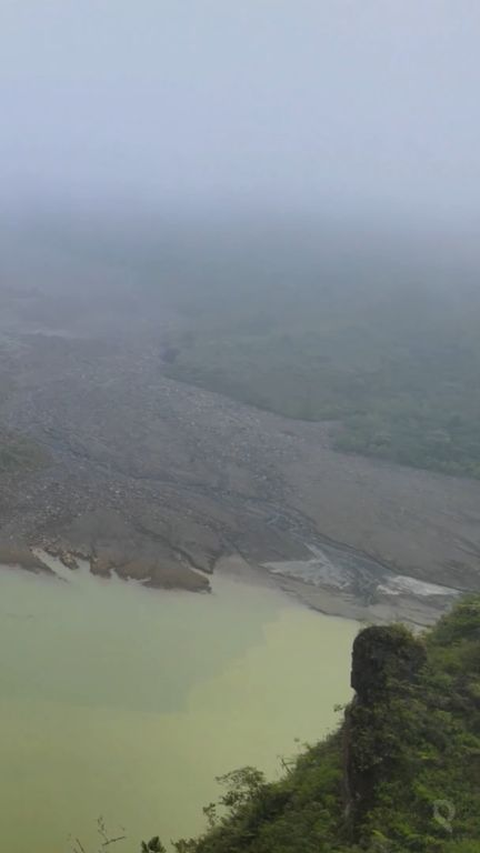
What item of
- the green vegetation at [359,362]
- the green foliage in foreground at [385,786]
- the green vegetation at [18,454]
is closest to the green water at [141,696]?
the green foliage in foreground at [385,786]

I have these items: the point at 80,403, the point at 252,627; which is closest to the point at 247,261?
the point at 80,403

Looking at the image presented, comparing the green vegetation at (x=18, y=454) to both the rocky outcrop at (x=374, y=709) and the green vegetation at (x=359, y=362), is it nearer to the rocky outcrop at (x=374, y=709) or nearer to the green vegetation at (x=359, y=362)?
the green vegetation at (x=359, y=362)

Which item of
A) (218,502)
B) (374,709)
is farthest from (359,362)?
(374,709)

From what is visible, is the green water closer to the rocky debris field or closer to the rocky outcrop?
the rocky debris field

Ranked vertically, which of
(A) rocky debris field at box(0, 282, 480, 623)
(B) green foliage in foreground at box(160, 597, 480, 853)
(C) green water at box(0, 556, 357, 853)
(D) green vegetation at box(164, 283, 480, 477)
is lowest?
(C) green water at box(0, 556, 357, 853)

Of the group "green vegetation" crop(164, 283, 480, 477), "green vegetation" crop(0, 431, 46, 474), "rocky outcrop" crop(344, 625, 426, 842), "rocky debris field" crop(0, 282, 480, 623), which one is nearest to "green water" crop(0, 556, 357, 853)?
"rocky debris field" crop(0, 282, 480, 623)
